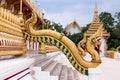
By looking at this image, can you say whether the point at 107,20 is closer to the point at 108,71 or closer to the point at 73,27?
the point at 73,27

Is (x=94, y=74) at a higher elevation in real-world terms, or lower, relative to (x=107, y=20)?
lower

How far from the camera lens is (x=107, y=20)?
164 ft

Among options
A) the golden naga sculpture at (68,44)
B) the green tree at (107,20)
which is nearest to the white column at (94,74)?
the golden naga sculpture at (68,44)

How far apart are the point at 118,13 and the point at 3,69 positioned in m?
53.4

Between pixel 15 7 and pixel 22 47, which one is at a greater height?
pixel 15 7

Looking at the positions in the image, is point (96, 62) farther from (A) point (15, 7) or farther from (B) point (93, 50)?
(A) point (15, 7)

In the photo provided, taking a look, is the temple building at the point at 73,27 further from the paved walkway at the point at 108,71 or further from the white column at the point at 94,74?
the white column at the point at 94,74

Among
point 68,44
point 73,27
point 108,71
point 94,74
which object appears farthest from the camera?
point 73,27

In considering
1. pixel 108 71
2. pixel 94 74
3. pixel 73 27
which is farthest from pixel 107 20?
pixel 94 74

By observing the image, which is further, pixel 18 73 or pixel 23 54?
pixel 23 54

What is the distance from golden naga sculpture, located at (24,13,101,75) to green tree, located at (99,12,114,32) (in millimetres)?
43150

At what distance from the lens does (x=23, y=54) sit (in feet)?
17.4

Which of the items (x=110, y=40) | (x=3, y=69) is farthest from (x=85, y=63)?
(x=110, y=40)

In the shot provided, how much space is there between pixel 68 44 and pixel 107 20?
45448 millimetres
